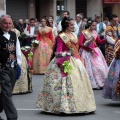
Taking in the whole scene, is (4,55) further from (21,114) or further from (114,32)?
(114,32)

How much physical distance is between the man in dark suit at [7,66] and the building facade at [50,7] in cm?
1951

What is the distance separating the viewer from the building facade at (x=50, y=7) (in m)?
27.8

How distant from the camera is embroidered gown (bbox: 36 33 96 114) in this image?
8.63 m

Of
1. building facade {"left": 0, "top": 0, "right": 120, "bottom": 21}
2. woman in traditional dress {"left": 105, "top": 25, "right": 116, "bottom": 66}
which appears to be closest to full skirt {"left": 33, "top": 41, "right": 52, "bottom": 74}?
woman in traditional dress {"left": 105, "top": 25, "right": 116, "bottom": 66}

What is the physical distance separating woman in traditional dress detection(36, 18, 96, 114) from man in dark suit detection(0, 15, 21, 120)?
4.13ft

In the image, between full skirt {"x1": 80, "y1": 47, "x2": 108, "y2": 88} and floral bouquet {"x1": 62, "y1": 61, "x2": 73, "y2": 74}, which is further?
full skirt {"x1": 80, "y1": 47, "x2": 108, "y2": 88}

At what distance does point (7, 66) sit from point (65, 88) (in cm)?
148

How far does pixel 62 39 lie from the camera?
8914 mm

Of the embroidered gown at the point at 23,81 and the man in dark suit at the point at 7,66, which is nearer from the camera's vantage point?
the man in dark suit at the point at 7,66

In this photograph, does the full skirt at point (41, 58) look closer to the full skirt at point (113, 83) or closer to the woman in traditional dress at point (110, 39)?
the woman in traditional dress at point (110, 39)

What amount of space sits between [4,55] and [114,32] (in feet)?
19.5

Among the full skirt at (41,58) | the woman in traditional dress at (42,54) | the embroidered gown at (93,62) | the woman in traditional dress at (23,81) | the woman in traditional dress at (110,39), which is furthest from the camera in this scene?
the full skirt at (41,58)

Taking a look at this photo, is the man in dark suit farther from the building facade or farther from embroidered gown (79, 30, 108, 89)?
the building facade

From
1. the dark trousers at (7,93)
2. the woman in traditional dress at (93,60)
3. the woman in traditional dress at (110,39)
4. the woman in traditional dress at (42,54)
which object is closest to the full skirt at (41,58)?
the woman in traditional dress at (42,54)
